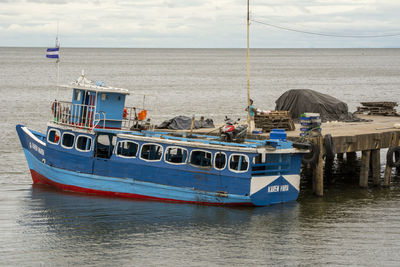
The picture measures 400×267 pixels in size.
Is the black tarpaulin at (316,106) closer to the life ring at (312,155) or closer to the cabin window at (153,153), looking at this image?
the life ring at (312,155)

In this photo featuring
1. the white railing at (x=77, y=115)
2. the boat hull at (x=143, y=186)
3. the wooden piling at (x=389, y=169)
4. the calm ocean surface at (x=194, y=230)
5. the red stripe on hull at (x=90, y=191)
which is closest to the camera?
the calm ocean surface at (x=194, y=230)

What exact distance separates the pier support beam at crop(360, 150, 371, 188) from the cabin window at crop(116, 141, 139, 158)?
35.4ft

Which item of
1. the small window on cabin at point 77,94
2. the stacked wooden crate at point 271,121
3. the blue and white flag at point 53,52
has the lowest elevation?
the stacked wooden crate at point 271,121

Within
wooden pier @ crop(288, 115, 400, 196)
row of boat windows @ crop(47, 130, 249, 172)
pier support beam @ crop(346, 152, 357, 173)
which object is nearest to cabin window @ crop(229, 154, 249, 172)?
row of boat windows @ crop(47, 130, 249, 172)

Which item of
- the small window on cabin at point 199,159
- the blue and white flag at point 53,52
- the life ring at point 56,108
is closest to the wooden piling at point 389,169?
the small window on cabin at point 199,159

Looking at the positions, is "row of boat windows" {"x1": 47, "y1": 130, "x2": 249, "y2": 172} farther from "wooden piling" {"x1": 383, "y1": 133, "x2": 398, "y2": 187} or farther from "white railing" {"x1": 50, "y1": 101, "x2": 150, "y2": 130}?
"wooden piling" {"x1": 383, "y1": 133, "x2": 398, "y2": 187}

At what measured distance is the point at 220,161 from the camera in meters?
25.5

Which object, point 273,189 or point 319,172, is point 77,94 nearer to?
point 273,189

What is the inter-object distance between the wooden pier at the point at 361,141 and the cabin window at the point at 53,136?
670 cm

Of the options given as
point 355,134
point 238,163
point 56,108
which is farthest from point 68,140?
point 355,134

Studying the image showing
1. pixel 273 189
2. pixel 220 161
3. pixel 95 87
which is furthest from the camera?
pixel 95 87

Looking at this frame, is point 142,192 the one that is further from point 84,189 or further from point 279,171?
point 279,171

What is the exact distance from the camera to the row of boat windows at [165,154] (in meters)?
25.4

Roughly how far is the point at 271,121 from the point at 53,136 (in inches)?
419
